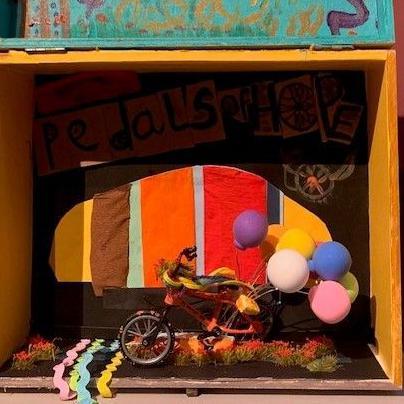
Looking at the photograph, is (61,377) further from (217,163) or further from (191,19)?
(191,19)

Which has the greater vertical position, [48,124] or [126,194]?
[48,124]

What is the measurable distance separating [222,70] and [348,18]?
865 millimetres

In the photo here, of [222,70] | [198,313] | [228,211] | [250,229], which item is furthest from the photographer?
[228,211]

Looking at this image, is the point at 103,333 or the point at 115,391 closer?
the point at 115,391

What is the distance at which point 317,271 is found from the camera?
143 inches

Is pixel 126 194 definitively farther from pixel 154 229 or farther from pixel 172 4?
pixel 172 4

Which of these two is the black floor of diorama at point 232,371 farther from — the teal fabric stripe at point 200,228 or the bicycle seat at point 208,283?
the teal fabric stripe at point 200,228

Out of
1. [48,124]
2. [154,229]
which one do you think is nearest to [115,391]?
[154,229]

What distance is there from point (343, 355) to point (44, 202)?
2.11m

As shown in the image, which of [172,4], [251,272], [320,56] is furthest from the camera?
[251,272]

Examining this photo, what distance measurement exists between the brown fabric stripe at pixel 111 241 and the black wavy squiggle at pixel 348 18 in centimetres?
164

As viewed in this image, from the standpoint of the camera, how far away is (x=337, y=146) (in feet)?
14.4

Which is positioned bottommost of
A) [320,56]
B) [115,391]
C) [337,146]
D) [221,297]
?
[115,391]

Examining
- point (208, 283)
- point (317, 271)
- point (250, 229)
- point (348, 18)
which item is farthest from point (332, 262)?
point (348, 18)
